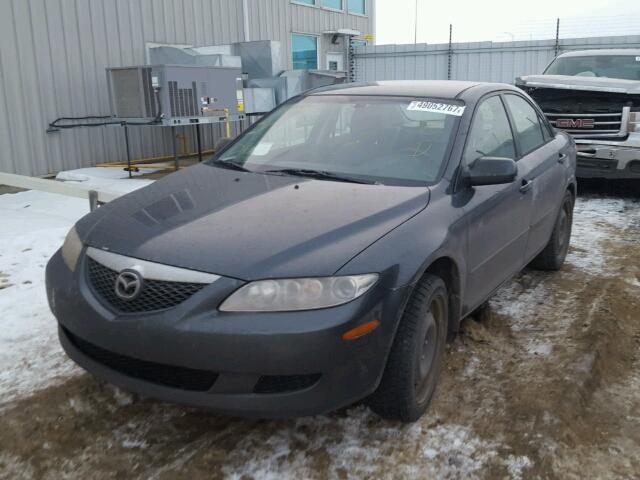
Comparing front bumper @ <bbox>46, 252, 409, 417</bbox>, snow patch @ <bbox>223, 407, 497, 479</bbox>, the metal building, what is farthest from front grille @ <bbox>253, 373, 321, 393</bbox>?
the metal building

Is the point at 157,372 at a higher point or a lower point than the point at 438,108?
lower

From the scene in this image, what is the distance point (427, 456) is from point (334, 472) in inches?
16.3

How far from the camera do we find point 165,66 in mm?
8883

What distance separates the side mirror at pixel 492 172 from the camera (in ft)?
10.6

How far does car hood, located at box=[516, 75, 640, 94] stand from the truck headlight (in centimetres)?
29

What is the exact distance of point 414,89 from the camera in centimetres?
395

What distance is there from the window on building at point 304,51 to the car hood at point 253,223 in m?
12.2

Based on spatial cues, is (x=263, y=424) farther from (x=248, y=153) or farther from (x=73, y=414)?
(x=248, y=153)

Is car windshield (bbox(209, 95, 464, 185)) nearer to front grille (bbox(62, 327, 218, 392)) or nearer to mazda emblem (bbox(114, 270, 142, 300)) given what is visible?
mazda emblem (bbox(114, 270, 142, 300))

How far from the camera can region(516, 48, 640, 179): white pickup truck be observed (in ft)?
24.9

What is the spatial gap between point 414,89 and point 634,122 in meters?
4.89

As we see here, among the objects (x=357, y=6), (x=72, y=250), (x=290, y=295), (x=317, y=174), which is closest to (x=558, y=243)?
(x=317, y=174)

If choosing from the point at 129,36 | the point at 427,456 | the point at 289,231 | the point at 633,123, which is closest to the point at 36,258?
the point at 289,231

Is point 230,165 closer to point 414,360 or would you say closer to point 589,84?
point 414,360
